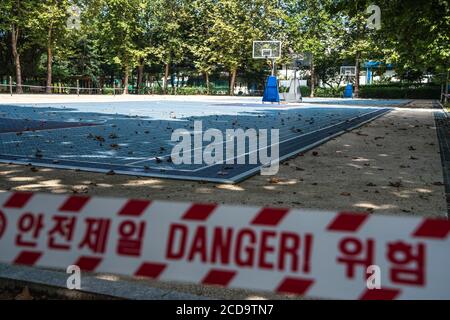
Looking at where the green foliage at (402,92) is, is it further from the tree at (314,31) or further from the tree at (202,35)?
the tree at (202,35)

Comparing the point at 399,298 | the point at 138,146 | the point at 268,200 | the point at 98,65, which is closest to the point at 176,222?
the point at 399,298

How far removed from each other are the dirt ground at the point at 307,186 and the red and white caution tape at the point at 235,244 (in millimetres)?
2760

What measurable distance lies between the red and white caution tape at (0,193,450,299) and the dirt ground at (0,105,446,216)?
2760 mm

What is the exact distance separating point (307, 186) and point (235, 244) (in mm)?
4278

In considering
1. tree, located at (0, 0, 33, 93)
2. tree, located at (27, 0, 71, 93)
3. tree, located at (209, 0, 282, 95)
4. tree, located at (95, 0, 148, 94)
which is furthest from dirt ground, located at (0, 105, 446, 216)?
tree, located at (209, 0, 282, 95)

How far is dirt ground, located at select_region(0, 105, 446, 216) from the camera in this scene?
579cm

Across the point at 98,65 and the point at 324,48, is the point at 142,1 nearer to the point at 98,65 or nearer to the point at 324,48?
the point at 98,65

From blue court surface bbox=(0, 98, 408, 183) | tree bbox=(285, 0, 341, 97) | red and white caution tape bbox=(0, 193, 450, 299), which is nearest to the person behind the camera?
red and white caution tape bbox=(0, 193, 450, 299)

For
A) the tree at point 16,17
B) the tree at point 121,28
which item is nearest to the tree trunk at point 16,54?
the tree at point 16,17

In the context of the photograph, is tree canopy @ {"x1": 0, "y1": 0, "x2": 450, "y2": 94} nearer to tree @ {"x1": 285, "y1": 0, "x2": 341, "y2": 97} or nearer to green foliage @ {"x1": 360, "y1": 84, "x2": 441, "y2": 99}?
tree @ {"x1": 285, "y1": 0, "x2": 341, "y2": 97}

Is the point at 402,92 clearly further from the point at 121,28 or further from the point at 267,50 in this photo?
the point at 121,28

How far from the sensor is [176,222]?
278 centimetres

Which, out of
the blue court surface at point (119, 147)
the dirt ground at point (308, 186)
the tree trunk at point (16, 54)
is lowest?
the dirt ground at point (308, 186)

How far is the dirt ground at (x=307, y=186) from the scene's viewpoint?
579cm
